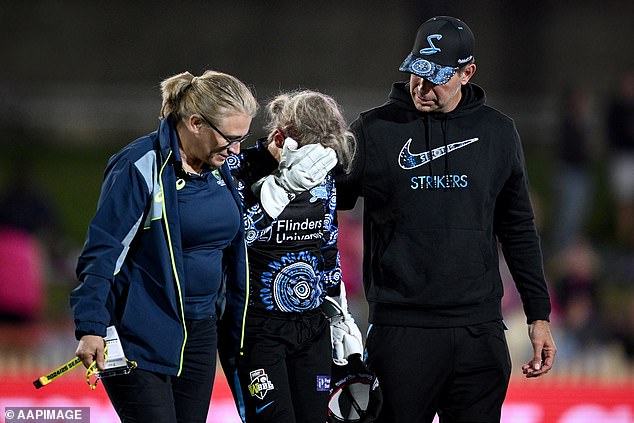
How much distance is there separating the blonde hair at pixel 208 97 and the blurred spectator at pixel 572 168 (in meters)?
7.14

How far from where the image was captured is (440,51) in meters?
3.73

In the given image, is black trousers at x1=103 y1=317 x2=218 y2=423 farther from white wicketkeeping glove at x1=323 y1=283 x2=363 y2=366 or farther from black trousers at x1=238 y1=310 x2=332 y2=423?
white wicketkeeping glove at x1=323 y1=283 x2=363 y2=366

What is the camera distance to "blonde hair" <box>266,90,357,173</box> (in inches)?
145

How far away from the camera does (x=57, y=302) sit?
9820mm

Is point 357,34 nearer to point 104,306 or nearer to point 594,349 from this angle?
point 594,349

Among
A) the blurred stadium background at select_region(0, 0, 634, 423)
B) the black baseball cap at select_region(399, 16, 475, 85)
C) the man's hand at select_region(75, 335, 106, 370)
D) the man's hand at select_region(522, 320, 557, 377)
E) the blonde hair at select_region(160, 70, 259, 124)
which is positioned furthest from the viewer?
the blurred stadium background at select_region(0, 0, 634, 423)

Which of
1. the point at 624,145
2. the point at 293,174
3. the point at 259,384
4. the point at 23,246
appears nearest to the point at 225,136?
the point at 293,174

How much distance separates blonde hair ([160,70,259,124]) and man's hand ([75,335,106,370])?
75 cm

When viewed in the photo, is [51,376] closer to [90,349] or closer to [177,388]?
[90,349]

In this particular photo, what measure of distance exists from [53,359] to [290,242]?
9.95ft

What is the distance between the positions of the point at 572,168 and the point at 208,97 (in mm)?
7360

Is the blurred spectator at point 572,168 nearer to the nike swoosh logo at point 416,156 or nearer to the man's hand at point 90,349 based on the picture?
the nike swoosh logo at point 416,156

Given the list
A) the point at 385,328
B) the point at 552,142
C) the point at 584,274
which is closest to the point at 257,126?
the point at 552,142
